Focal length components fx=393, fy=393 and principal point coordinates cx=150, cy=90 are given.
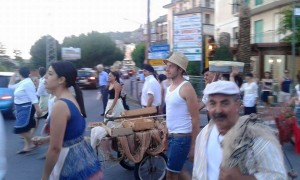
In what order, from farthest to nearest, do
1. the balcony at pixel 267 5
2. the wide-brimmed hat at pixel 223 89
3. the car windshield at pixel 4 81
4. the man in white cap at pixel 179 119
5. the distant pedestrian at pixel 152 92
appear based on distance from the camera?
the balcony at pixel 267 5 → the car windshield at pixel 4 81 → the distant pedestrian at pixel 152 92 → the man in white cap at pixel 179 119 → the wide-brimmed hat at pixel 223 89

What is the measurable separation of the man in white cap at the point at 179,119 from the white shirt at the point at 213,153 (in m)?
1.96

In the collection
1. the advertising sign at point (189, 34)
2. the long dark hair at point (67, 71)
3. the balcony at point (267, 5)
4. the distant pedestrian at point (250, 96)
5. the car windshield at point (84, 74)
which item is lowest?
the car windshield at point (84, 74)

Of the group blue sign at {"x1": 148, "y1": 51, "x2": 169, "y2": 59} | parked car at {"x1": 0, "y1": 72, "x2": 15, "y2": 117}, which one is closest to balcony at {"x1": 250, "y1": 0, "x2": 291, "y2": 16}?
blue sign at {"x1": 148, "y1": 51, "x2": 169, "y2": 59}

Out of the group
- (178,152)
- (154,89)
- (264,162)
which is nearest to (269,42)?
(154,89)

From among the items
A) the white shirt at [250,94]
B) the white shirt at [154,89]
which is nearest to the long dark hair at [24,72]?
the white shirt at [154,89]

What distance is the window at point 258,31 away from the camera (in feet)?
101

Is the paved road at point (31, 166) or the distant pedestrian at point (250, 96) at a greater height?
the distant pedestrian at point (250, 96)

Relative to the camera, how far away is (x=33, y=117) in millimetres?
8461

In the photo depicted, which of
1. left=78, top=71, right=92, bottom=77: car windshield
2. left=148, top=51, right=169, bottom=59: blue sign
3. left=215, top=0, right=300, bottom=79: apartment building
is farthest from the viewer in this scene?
left=78, top=71, right=92, bottom=77: car windshield

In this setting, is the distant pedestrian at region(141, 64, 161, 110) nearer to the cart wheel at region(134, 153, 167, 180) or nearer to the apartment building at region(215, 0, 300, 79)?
the cart wheel at region(134, 153, 167, 180)

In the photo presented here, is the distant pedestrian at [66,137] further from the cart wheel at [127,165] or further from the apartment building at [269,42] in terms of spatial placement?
the apartment building at [269,42]

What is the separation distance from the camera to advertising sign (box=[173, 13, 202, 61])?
15.2 meters

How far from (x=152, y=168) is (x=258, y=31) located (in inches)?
1104

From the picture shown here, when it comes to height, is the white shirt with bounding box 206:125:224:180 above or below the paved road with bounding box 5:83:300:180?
above
